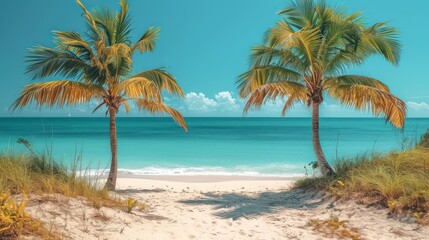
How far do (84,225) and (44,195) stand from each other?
39.4 inches

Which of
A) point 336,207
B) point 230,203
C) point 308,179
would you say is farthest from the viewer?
point 308,179

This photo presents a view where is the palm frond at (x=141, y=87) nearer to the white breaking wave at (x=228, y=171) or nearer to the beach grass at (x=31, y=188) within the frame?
the beach grass at (x=31, y=188)

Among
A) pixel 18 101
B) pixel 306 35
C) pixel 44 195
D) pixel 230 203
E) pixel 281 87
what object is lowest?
pixel 230 203

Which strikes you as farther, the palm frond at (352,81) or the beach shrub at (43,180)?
the palm frond at (352,81)

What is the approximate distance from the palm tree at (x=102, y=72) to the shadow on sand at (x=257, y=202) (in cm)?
253

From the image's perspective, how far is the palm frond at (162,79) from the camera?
35.1ft

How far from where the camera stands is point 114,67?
10.1m

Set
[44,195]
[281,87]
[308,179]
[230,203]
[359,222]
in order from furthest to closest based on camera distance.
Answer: [308,179], [281,87], [230,203], [359,222], [44,195]

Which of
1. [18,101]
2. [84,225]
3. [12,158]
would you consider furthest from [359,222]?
[18,101]

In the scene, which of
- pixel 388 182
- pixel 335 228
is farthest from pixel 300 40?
pixel 335 228

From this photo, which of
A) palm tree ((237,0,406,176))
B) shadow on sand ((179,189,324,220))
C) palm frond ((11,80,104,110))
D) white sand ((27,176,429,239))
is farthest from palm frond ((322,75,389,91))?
palm frond ((11,80,104,110))

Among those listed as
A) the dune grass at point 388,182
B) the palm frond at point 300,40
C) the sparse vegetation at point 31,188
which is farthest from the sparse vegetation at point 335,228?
the palm frond at point 300,40

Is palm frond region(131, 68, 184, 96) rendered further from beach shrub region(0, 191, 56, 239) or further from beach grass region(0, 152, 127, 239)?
beach shrub region(0, 191, 56, 239)

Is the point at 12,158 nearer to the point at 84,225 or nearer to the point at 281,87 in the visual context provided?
the point at 84,225
